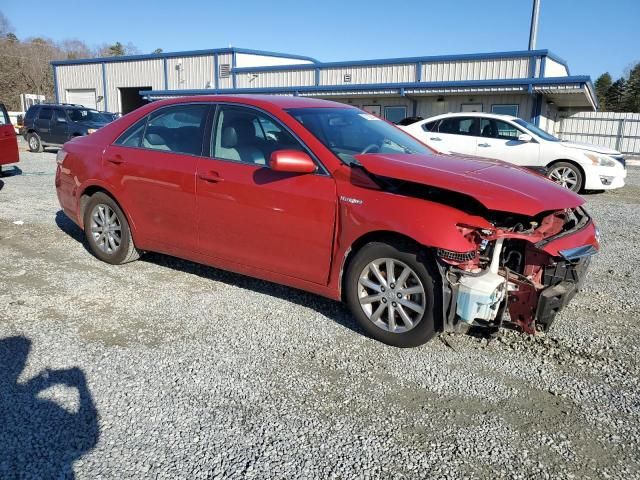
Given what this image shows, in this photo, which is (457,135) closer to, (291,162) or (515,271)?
(515,271)

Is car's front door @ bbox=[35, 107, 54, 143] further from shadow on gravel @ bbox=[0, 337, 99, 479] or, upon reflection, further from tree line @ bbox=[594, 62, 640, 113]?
tree line @ bbox=[594, 62, 640, 113]

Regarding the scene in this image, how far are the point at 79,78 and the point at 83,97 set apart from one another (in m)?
1.24

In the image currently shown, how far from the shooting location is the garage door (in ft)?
116

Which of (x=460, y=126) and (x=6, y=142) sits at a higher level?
(x=460, y=126)

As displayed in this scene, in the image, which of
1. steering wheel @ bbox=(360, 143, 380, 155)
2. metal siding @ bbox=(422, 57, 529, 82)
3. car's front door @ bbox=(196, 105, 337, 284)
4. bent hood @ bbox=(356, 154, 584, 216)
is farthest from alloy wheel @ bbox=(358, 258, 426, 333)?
metal siding @ bbox=(422, 57, 529, 82)

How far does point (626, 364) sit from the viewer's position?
3.60 metres

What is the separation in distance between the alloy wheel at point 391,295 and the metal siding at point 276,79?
2272 centimetres

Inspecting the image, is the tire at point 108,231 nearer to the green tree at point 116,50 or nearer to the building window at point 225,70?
the building window at point 225,70

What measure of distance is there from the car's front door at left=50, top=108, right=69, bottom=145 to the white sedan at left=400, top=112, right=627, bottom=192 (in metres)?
13.0

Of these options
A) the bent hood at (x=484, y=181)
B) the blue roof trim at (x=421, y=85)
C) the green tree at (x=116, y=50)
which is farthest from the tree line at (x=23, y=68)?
the bent hood at (x=484, y=181)

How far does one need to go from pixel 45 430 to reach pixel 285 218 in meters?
2.09

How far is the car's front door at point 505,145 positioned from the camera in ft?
37.1

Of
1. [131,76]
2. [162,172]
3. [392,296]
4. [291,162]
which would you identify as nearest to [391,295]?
[392,296]

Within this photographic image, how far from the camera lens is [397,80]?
75.4ft
